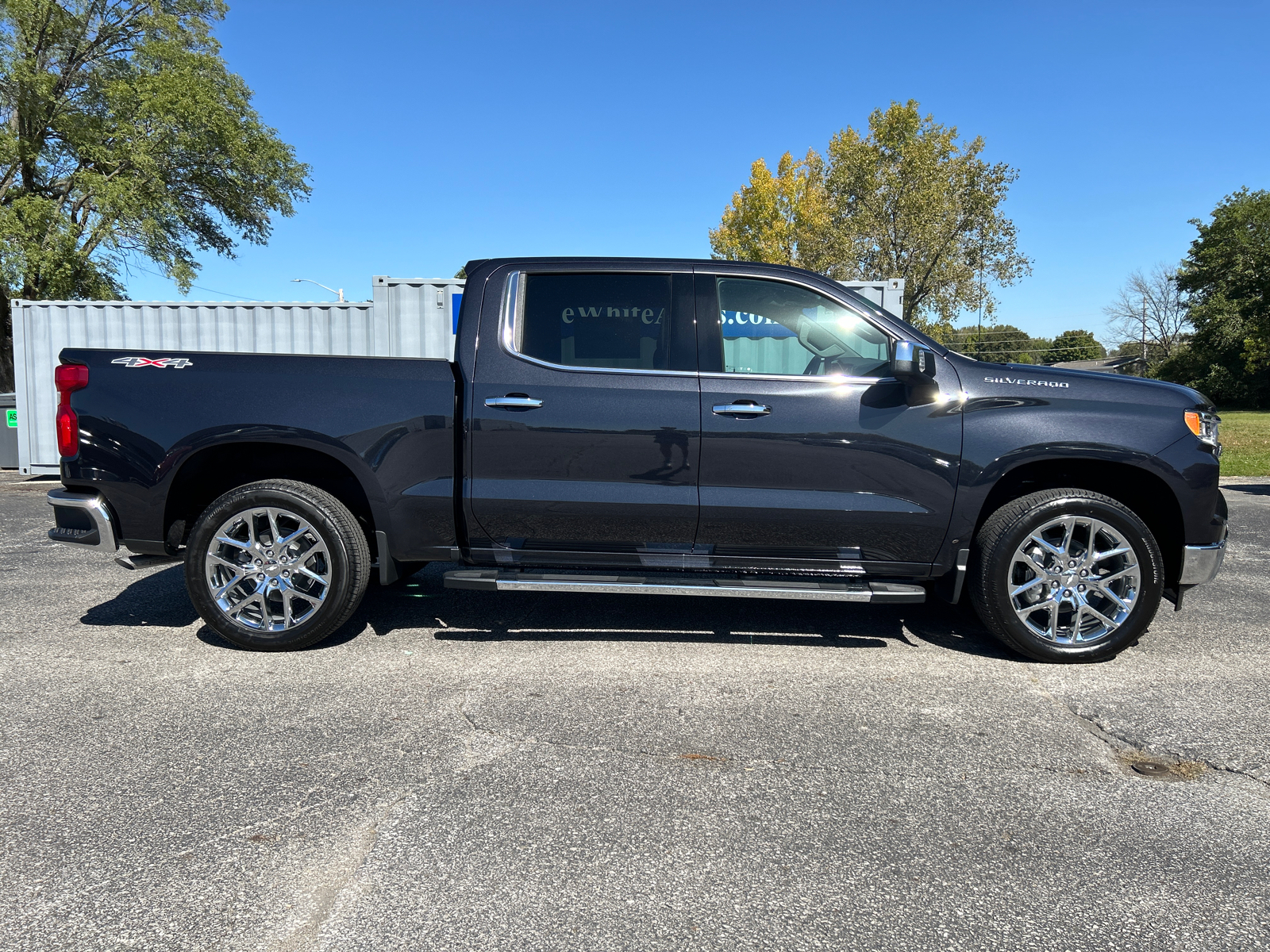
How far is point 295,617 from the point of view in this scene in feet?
14.5

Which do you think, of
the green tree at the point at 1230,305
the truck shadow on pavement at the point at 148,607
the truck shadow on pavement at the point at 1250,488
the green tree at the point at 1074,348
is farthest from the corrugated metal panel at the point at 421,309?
the green tree at the point at 1074,348

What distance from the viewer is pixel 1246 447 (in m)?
18.5

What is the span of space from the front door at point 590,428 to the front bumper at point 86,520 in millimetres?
1870

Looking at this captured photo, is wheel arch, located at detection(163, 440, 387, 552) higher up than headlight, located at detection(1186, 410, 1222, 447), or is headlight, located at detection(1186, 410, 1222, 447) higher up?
headlight, located at detection(1186, 410, 1222, 447)

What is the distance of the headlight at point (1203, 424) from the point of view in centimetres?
416

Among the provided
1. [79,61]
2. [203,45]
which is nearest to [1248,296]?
[203,45]

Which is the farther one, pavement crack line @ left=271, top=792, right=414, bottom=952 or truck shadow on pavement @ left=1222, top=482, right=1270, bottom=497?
truck shadow on pavement @ left=1222, top=482, right=1270, bottom=497

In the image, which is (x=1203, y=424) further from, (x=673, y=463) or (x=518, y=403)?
(x=518, y=403)

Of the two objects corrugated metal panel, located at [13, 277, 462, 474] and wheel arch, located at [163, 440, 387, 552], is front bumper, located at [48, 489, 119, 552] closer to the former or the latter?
wheel arch, located at [163, 440, 387, 552]

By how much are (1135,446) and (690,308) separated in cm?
226

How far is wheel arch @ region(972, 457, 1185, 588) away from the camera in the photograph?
4.29 m

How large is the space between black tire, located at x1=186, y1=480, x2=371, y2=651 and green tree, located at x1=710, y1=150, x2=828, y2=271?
86.5 ft

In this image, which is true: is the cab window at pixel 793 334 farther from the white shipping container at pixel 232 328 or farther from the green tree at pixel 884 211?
the green tree at pixel 884 211

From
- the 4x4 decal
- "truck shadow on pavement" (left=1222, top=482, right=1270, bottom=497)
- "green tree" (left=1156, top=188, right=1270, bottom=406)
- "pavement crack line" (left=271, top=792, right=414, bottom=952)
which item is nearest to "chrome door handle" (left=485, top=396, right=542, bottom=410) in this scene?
the 4x4 decal
